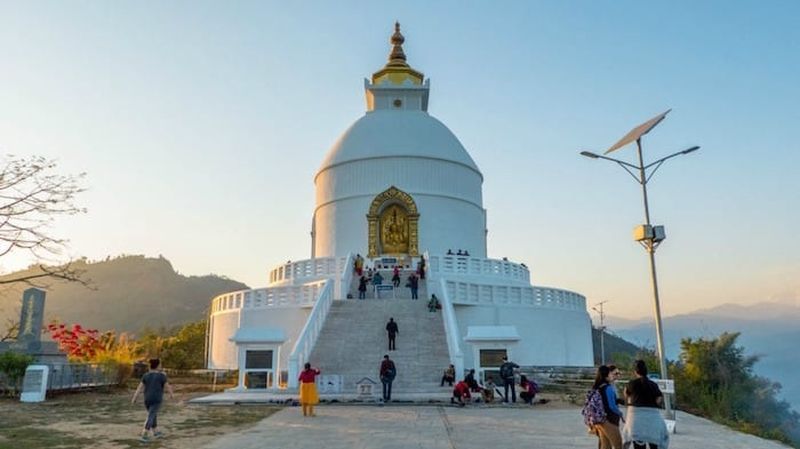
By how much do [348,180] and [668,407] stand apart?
2325 cm

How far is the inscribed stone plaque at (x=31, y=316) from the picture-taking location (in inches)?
656

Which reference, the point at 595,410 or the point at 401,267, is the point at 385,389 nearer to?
the point at 595,410

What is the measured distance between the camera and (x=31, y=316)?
16.8 meters

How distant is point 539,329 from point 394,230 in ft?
31.4

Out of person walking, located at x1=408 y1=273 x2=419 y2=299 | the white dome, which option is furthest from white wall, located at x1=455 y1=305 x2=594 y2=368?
the white dome

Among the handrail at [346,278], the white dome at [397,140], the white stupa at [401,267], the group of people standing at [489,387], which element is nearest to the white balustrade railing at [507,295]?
the white stupa at [401,267]

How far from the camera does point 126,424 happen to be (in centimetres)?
1047

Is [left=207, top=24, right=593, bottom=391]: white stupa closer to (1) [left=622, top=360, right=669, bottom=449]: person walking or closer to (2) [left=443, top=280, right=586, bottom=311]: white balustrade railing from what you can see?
(2) [left=443, top=280, right=586, bottom=311]: white balustrade railing

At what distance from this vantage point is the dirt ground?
845cm

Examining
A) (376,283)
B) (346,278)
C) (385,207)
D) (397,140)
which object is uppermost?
(397,140)

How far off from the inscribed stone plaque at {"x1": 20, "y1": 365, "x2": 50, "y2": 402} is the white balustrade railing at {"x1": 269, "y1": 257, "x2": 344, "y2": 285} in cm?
1182

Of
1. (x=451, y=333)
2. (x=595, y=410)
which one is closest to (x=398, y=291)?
(x=451, y=333)

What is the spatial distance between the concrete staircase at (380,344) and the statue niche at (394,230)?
875cm

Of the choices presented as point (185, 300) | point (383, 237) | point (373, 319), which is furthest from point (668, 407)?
point (185, 300)
